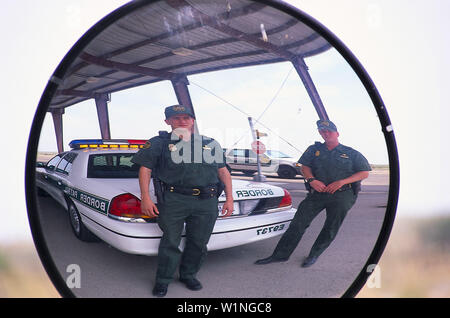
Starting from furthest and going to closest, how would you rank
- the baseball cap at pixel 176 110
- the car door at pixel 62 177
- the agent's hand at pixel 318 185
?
the agent's hand at pixel 318 185 → the car door at pixel 62 177 → the baseball cap at pixel 176 110

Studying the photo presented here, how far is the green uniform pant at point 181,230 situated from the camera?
1623 millimetres

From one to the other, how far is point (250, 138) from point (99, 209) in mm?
971

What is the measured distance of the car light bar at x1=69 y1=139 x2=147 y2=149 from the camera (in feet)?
5.24

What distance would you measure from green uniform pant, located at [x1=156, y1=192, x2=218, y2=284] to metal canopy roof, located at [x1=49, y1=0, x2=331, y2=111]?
70 centimetres

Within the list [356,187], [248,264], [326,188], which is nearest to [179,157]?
[248,264]

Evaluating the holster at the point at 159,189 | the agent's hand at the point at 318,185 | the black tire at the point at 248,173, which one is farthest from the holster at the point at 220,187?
the agent's hand at the point at 318,185

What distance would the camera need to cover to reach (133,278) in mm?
1730

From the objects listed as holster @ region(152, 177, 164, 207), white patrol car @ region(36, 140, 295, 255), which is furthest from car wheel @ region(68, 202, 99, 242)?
holster @ region(152, 177, 164, 207)

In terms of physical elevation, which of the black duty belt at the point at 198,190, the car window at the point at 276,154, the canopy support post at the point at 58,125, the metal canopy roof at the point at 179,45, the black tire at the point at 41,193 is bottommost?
the black tire at the point at 41,193

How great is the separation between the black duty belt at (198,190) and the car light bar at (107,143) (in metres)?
0.29

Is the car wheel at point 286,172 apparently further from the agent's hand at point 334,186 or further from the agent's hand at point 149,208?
the agent's hand at point 149,208

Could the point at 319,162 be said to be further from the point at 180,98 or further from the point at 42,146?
the point at 42,146

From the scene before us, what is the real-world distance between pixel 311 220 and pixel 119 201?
119cm

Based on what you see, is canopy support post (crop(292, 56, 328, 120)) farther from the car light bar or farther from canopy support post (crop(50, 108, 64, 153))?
canopy support post (crop(50, 108, 64, 153))
